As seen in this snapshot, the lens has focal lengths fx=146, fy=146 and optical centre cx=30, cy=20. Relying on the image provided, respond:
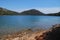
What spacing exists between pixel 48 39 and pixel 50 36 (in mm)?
357

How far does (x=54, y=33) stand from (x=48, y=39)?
2.43ft

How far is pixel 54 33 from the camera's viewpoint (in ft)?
41.8

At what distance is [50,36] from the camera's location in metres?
12.9

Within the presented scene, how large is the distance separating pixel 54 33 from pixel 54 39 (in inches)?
27.7

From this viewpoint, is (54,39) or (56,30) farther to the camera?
(56,30)

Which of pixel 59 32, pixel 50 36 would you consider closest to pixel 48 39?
pixel 50 36

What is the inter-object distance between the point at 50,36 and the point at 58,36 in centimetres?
89

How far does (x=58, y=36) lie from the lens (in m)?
12.2

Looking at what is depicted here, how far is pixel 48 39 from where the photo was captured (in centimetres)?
1273

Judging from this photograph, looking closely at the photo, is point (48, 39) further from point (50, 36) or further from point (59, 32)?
point (59, 32)

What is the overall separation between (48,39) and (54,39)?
679 millimetres

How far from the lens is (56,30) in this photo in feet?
42.8

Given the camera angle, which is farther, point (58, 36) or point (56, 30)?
point (56, 30)
